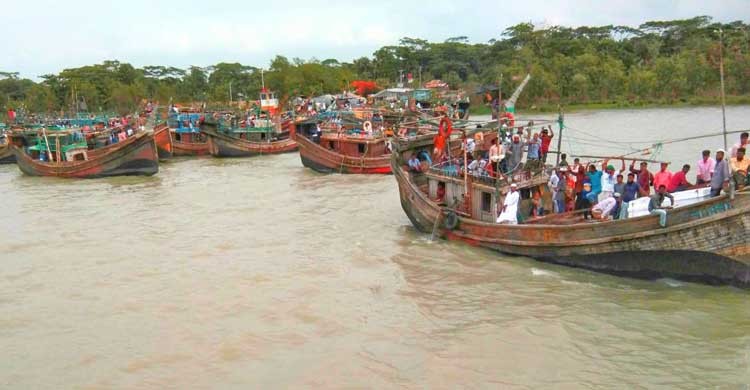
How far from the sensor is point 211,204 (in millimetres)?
21203

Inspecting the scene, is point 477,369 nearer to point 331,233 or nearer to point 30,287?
point 331,233

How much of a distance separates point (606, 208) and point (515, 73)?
51.2 m

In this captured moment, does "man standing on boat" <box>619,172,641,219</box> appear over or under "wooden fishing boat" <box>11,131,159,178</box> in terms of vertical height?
under

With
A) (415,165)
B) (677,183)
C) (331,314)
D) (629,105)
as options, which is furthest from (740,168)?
(629,105)

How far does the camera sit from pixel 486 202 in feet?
44.4

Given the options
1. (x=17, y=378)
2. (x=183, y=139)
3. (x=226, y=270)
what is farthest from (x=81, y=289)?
(x=183, y=139)

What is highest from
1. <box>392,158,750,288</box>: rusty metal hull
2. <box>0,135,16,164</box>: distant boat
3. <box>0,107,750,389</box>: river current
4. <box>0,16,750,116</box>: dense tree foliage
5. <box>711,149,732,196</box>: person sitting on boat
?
<box>0,16,750,116</box>: dense tree foliage

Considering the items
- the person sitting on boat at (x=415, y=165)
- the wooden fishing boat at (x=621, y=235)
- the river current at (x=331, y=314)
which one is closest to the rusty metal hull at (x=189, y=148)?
the river current at (x=331, y=314)

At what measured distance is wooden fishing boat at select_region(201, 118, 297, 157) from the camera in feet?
114

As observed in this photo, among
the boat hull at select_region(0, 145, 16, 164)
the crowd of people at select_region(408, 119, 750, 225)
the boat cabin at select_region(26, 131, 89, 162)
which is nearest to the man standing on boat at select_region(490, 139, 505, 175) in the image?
the crowd of people at select_region(408, 119, 750, 225)

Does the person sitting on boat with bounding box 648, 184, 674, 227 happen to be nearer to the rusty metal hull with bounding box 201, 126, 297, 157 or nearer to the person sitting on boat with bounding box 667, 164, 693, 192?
the person sitting on boat with bounding box 667, 164, 693, 192

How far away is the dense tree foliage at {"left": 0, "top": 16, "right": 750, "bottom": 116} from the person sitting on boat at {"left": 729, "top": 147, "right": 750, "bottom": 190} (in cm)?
3918

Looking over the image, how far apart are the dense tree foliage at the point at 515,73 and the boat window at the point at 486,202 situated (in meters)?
37.6

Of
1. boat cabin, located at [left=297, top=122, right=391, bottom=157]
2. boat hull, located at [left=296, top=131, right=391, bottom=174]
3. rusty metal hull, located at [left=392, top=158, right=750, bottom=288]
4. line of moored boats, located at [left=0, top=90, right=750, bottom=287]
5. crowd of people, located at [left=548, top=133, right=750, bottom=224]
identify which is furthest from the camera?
boat cabin, located at [left=297, top=122, right=391, bottom=157]
